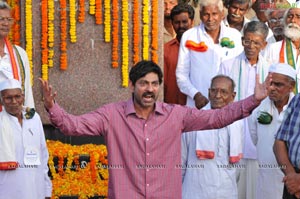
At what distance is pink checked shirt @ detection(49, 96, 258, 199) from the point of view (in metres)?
6.38

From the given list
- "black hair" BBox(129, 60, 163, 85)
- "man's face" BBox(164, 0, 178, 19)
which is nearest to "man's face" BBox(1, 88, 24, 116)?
"black hair" BBox(129, 60, 163, 85)

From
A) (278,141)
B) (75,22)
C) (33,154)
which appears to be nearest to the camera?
(278,141)

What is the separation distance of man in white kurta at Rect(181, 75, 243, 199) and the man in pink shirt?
4.04 ft

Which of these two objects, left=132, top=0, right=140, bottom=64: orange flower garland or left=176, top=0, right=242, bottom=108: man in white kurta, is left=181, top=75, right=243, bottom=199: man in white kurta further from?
left=132, top=0, right=140, bottom=64: orange flower garland

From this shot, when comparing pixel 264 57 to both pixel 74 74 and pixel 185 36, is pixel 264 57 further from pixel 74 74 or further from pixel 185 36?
pixel 74 74

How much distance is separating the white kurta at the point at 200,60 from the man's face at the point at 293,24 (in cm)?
54

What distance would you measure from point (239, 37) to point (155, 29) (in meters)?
1.03

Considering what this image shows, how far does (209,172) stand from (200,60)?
6.30 feet

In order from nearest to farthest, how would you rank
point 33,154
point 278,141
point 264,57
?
point 278,141 < point 33,154 < point 264,57

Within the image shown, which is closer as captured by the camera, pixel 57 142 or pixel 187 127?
pixel 187 127

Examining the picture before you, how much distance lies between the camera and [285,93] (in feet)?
25.8

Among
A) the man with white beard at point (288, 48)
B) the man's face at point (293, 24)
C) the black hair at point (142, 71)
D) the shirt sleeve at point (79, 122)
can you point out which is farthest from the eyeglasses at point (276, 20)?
the shirt sleeve at point (79, 122)

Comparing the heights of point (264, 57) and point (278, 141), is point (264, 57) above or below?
above

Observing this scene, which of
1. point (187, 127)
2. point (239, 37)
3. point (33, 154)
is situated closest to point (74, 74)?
point (239, 37)
